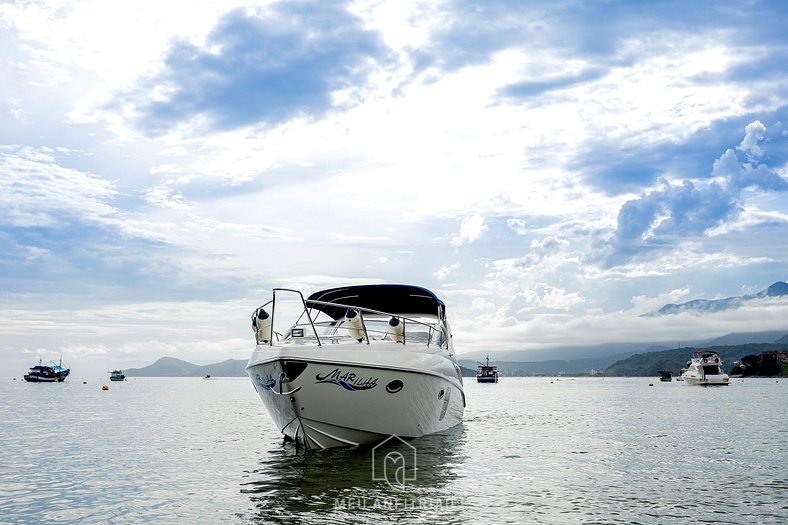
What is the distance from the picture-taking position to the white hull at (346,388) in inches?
640

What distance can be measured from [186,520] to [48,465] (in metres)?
9.68

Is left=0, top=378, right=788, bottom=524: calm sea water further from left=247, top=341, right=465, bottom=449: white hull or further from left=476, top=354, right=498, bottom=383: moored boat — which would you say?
left=476, top=354, right=498, bottom=383: moored boat

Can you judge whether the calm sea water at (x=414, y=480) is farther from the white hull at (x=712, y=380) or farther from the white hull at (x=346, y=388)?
the white hull at (x=712, y=380)

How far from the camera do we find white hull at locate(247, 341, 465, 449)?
16.3m

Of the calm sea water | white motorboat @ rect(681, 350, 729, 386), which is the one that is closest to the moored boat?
white motorboat @ rect(681, 350, 729, 386)

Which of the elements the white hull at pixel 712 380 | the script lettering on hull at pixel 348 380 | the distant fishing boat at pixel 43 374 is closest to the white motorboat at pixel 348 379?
the script lettering on hull at pixel 348 380

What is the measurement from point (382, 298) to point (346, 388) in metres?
7.69

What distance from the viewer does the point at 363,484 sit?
A: 14641 mm

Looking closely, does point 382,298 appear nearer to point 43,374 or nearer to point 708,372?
point 708,372

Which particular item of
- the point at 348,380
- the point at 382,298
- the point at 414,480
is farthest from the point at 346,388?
the point at 382,298

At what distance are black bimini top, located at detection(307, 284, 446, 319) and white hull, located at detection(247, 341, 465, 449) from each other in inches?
170

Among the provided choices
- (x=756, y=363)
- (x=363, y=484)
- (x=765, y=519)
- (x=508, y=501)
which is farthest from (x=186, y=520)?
(x=756, y=363)

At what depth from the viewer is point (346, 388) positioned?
1650cm

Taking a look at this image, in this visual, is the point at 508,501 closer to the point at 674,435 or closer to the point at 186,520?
the point at 186,520
